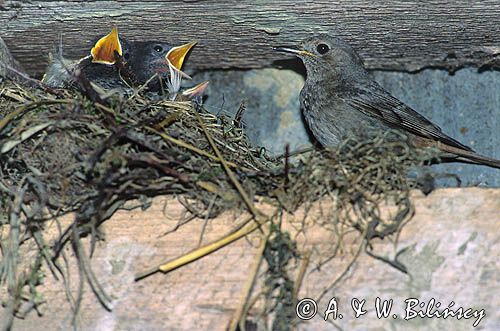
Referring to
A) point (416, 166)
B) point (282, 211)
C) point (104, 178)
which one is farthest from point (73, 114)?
point (416, 166)

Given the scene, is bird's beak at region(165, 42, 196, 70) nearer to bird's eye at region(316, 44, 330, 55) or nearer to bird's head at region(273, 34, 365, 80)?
bird's head at region(273, 34, 365, 80)

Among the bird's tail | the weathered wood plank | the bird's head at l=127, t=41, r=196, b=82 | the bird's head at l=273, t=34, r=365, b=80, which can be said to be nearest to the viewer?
the weathered wood plank

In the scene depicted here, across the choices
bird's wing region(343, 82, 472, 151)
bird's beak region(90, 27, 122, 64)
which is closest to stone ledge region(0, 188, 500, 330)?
bird's wing region(343, 82, 472, 151)

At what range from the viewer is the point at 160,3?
9.98ft

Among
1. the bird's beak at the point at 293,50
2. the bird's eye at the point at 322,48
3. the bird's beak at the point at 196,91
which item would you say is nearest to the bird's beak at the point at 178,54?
the bird's beak at the point at 196,91

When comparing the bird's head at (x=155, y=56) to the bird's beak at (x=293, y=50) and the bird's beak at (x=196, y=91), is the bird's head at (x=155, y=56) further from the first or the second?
the bird's beak at (x=293, y=50)

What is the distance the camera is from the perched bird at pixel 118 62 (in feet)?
11.9

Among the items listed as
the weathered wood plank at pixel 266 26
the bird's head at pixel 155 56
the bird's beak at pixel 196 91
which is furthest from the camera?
the bird's beak at pixel 196 91

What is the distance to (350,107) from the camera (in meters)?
3.58

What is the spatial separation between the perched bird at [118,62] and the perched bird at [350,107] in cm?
47

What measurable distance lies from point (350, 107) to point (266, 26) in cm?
51

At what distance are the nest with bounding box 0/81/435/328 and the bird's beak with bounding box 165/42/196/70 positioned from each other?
0.84 meters

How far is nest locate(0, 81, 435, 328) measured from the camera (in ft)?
8.36

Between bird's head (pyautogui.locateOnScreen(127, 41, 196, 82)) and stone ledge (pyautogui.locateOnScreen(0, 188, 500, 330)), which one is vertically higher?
bird's head (pyautogui.locateOnScreen(127, 41, 196, 82))
